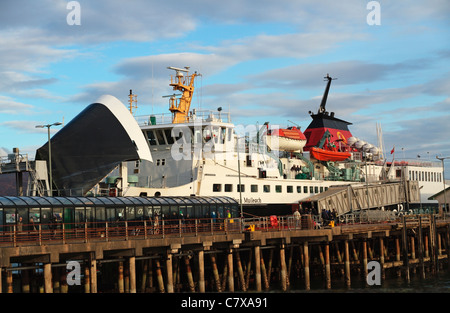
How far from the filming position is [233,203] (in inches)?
1847

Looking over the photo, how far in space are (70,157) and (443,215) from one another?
3650cm

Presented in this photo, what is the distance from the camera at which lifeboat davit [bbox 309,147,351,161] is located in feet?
238

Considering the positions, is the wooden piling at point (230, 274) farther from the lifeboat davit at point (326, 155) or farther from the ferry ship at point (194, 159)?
the lifeboat davit at point (326, 155)

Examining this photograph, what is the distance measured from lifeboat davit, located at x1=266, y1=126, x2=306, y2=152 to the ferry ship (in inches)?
4.1

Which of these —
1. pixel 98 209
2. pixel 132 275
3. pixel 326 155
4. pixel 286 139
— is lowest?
pixel 132 275

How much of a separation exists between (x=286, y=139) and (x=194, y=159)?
16852 mm

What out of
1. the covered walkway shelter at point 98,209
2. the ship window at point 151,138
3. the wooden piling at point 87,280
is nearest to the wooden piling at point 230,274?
the covered walkway shelter at point 98,209

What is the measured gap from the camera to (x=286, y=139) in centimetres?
6862

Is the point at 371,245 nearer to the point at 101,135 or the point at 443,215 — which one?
the point at 443,215

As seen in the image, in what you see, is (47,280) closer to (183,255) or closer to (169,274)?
(169,274)

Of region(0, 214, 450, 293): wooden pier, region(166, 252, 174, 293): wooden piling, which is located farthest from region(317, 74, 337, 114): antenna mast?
region(166, 252, 174, 293): wooden piling

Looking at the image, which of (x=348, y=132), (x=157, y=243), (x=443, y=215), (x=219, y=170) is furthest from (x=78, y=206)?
(x=348, y=132)

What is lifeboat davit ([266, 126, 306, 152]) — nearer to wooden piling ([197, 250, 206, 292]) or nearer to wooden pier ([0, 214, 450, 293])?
wooden pier ([0, 214, 450, 293])

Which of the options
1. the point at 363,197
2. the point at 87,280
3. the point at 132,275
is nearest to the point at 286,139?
the point at 363,197
